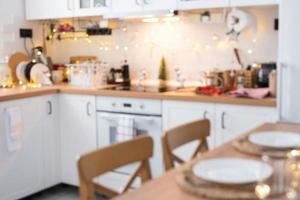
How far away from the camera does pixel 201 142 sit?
7.02ft

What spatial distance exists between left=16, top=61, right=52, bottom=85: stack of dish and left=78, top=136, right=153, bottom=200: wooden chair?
2418 mm

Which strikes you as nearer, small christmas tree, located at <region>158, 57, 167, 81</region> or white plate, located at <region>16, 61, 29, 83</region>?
small christmas tree, located at <region>158, 57, 167, 81</region>

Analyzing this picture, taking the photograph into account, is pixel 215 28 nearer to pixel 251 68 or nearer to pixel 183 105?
pixel 251 68

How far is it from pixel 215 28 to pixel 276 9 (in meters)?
0.50

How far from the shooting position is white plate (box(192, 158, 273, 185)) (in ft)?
4.53

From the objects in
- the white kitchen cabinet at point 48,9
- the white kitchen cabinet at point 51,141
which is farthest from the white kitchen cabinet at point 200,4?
the white kitchen cabinet at point 51,141

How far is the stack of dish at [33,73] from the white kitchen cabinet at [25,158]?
0.45 m

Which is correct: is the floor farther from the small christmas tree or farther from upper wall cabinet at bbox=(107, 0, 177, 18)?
upper wall cabinet at bbox=(107, 0, 177, 18)

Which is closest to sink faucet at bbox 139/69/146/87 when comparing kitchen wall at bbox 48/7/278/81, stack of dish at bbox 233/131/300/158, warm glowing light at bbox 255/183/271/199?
kitchen wall at bbox 48/7/278/81

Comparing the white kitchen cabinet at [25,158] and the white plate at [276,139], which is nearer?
the white plate at [276,139]

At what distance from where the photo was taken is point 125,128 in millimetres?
3391

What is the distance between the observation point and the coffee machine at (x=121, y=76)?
394 cm

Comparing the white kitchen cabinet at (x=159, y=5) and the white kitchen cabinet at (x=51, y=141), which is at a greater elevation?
the white kitchen cabinet at (x=159, y=5)

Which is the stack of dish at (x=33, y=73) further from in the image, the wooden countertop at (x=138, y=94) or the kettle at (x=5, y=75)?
the wooden countertop at (x=138, y=94)
